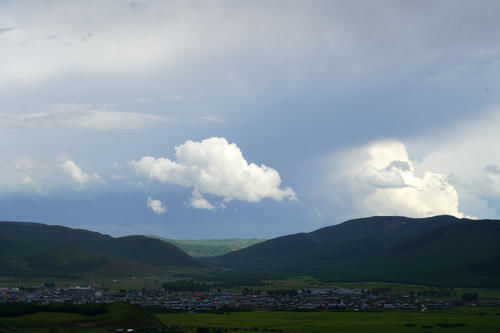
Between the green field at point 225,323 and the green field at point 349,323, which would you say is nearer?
the green field at point 225,323

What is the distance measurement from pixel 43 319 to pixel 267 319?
6765cm

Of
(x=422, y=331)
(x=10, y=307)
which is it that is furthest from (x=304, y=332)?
(x=10, y=307)

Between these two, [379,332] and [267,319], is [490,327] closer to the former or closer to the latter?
[379,332]

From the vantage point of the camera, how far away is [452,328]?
17125cm

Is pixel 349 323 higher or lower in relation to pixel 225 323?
lower

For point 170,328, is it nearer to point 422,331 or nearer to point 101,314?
point 101,314

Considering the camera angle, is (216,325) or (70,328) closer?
(70,328)

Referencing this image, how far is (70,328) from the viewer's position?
156m

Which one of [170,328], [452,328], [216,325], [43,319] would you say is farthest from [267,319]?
[43,319]

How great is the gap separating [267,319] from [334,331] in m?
32.6

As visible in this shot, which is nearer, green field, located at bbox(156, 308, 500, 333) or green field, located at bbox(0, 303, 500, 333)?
green field, located at bbox(0, 303, 500, 333)

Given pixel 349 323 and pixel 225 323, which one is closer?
pixel 225 323

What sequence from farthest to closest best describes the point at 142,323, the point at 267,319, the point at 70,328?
1. the point at 267,319
2. the point at 142,323
3. the point at 70,328

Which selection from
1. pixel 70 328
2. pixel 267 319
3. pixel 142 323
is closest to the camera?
pixel 70 328
